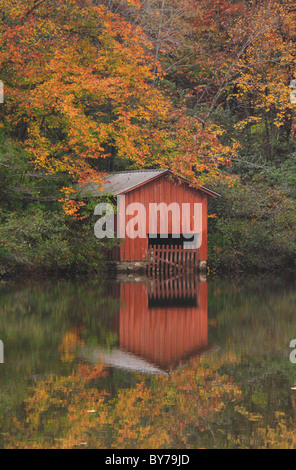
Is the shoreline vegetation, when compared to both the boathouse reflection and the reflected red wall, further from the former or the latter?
the reflected red wall

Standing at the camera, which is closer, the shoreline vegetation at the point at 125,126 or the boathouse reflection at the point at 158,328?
the boathouse reflection at the point at 158,328

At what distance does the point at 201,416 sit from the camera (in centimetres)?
797

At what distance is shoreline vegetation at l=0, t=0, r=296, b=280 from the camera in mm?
26250

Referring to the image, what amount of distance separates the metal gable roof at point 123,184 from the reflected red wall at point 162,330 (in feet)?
27.3

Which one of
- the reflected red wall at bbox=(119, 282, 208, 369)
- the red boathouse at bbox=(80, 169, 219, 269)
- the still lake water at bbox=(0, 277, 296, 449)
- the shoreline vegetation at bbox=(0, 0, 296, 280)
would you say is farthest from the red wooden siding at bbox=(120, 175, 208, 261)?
the still lake water at bbox=(0, 277, 296, 449)

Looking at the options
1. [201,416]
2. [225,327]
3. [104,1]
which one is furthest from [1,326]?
[104,1]

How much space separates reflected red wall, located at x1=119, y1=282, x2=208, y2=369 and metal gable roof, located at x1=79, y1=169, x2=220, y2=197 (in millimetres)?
8333

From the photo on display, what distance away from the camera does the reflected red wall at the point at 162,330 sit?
11922mm

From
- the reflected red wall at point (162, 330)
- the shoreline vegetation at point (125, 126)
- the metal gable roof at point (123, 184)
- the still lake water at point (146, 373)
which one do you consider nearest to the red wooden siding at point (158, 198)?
the metal gable roof at point (123, 184)

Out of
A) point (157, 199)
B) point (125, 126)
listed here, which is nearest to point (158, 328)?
point (157, 199)

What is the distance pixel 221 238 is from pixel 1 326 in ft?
58.6

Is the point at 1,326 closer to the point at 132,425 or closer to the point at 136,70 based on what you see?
the point at 132,425

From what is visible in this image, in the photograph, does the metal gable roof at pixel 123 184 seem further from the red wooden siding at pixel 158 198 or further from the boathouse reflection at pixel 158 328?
the boathouse reflection at pixel 158 328

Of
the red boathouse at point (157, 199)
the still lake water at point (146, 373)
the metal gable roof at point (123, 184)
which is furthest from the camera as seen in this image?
the red boathouse at point (157, 199)
